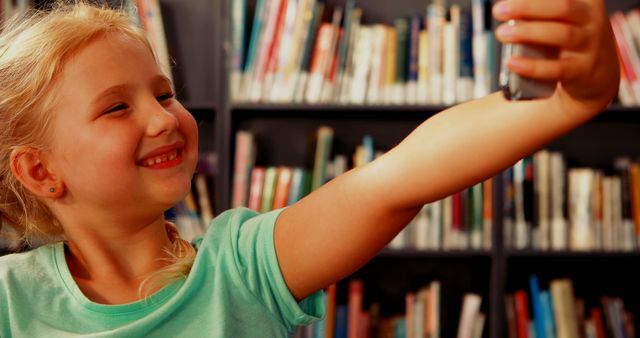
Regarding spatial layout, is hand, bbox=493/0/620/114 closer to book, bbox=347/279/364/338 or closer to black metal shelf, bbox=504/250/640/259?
black metal shelf, bbox=504/250/640/259

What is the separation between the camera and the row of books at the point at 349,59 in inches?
115

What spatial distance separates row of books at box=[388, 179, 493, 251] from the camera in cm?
296

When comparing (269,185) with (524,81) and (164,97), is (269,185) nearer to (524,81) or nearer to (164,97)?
(164,97)

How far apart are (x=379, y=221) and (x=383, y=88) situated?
1988mm

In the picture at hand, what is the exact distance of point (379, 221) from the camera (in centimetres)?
100

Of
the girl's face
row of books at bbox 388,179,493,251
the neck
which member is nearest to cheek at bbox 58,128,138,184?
the girl's face

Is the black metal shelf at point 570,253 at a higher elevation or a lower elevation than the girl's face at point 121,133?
lower

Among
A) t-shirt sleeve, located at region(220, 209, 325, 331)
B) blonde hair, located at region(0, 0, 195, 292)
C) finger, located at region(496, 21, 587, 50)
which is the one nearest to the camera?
finger, located at region(496, 21, 587, 50)

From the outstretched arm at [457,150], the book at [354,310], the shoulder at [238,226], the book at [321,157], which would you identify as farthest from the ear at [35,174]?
the book at [354,310]

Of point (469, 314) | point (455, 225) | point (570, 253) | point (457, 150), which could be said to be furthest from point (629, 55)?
point (457, 150)

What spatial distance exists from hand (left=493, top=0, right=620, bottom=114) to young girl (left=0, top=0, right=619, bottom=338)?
0.51 feet

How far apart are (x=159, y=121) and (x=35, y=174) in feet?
0.78

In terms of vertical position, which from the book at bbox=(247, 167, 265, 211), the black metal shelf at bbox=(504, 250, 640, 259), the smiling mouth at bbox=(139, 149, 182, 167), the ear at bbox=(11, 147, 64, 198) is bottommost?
the black metal shelf at bbox=(504, 250, 640, 259)

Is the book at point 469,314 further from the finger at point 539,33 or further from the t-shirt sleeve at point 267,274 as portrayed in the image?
the finger at point 539,33
